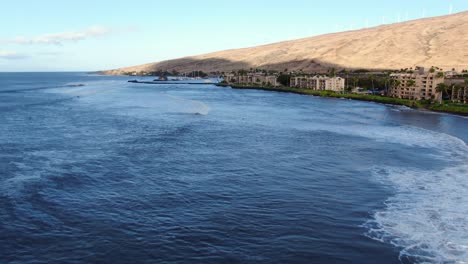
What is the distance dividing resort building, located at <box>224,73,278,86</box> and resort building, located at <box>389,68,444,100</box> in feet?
163

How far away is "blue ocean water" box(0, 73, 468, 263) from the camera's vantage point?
1388cm

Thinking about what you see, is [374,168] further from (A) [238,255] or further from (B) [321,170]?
(A) [238,255]

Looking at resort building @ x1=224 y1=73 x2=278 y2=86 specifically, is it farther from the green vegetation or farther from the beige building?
the green vegetation

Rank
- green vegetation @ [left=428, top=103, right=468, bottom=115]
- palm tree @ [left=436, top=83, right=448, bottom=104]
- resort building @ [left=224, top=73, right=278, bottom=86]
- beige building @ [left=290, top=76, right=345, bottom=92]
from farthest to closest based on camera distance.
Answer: resort building @ [left=224, top=73, right=278, bottom=86]
beige building @ [left=290, top=76, right=345, bottom=92]
palm tree @ [left=436, top=83, right=448, bottom=104]
green vegetation @ [left=428, top=103, right=468, bottom=115]

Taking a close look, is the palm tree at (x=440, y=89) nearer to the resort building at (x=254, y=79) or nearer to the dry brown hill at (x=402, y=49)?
the resort building at (x=254, y=79)

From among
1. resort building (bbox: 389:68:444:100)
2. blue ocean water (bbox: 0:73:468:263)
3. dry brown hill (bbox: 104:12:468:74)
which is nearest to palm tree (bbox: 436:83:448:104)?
resort building (bbox: 389:68:444:100)

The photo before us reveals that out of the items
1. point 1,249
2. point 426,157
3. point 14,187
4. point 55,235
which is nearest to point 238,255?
point 55,235

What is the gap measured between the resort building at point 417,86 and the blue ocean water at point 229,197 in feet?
122

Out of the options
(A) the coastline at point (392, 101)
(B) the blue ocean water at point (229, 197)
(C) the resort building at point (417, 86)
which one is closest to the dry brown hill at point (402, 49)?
(A) the coastline at point (392, 101)

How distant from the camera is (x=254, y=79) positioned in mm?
136125

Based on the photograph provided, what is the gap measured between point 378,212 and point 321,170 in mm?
6791

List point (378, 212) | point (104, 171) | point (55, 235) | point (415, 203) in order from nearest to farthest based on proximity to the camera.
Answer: point (55, 235) → point (378, 212) → point (415, 203) → point (104, 171)

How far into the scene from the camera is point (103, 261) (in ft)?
42.7

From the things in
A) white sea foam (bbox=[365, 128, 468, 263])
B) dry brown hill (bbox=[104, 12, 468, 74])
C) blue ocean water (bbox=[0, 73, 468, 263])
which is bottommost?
white sea foam (bbox=[365, 128, 468, 263])
